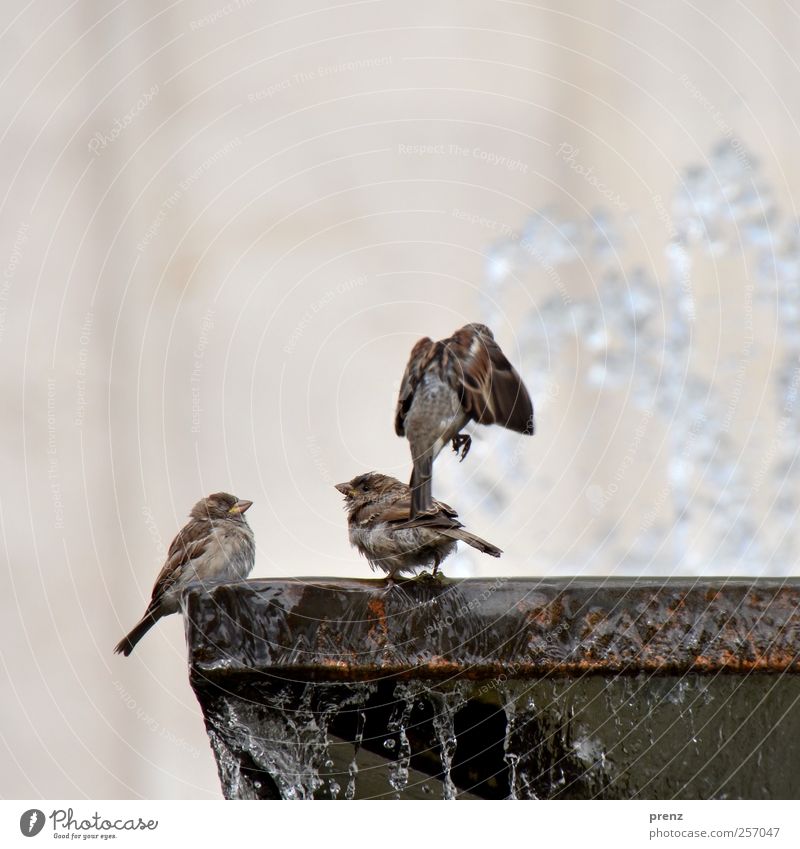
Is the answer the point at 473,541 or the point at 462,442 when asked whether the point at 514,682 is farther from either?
the point at 462,442

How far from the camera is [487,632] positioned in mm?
1393

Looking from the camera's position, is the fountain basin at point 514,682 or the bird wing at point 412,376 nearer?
the fountain basin at point 514,682

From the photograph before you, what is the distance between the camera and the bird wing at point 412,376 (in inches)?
75.7

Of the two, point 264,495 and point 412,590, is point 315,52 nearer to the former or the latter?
point 264,495

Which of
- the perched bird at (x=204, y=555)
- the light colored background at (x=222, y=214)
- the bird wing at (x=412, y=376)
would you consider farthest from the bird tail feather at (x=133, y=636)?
the light colored background at (x=222, y=214)

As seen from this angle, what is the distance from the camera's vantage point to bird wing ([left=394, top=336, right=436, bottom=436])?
1923mm

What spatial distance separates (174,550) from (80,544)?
4.66 feet

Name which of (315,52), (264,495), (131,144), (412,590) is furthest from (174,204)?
(412,590)

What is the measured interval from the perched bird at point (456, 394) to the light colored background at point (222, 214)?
5.53 ft

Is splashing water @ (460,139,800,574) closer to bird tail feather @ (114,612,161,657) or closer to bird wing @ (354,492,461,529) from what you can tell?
bird tail feather @ (114,612,161,657)

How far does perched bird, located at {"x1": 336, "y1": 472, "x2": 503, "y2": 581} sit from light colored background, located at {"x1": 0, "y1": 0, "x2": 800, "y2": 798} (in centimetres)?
162

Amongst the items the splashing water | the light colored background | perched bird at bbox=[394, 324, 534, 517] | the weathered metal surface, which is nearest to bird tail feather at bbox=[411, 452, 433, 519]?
perched bird at bbox=[394, 324, 534, 517]

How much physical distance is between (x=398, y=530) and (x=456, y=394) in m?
0.27

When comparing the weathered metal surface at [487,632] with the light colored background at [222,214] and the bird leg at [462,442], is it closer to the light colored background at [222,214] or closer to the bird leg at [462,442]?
the bird leg at [462,442]
